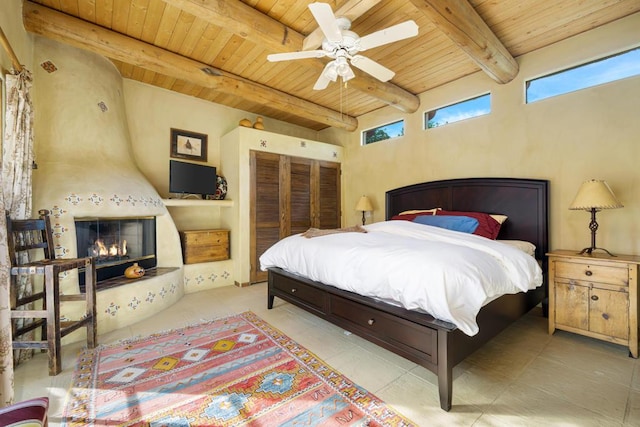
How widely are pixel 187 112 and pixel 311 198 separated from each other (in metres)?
2.41

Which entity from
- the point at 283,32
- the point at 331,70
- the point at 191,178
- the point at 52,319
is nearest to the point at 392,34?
the point at 331,70

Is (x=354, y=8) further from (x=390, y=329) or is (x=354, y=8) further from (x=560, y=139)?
→ (x=560, y=139)

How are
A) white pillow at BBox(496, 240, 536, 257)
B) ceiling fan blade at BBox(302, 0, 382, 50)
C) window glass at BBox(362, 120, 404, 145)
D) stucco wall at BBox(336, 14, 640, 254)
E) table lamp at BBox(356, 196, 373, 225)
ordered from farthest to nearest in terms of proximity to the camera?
table lamp at BBox(356, 196, 373, 225) → window glass at BBox(362, 120, 404, 145) → white pillow at BBox(496, 240, 536, 257) → stucco wall at BBox(336, 14, 640, 254) → ceiling fan blade at BBox(302, 0, 382, 50)

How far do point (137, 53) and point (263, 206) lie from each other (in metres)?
2.37

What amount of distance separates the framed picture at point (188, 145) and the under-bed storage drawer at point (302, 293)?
8.66 ft

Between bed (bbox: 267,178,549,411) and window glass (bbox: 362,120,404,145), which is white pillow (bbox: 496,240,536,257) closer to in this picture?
bed (bbox: 267,178,549,411)

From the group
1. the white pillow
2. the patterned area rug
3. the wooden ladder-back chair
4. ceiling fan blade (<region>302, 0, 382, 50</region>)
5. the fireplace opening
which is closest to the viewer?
the patterned area rug

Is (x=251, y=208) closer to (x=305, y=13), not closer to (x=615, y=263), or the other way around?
(x=305, y=13)

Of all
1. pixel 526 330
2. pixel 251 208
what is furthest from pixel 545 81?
pixel 251 208

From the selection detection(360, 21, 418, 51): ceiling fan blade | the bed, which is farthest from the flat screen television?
detection(360, 21, 418, 51): ceiling fan blade

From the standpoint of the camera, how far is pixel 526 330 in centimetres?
265

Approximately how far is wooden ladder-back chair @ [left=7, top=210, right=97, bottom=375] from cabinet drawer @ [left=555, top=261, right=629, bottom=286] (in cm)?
405

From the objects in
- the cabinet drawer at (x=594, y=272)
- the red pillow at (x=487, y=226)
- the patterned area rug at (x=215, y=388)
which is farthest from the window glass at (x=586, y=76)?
the patterned area rug at (x=215, y=388)

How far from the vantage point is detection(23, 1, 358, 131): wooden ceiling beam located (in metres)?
2.49
